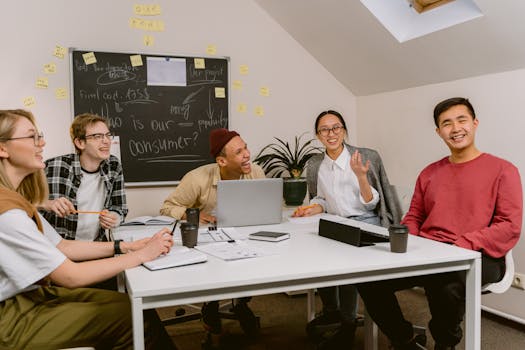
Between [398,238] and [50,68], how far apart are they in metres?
2.80

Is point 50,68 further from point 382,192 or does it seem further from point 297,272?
point 297,272

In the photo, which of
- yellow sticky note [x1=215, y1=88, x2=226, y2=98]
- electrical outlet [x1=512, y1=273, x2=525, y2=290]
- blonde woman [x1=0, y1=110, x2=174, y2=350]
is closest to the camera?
blonde woman [x1=0, y1=110, x2=174, y2=350]

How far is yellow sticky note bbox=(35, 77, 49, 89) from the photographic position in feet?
10.7

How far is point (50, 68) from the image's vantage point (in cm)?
330

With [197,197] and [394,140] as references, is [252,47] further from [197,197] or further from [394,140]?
[197,197]

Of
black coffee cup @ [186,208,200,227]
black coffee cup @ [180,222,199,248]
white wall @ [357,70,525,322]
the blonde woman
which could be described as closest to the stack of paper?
black coffee cup @ [180,222,199,248]

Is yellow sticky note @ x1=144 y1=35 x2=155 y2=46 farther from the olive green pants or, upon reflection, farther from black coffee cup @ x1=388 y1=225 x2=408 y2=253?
black coffee cup @ x1=388 y1=225 x2=408 y2=253

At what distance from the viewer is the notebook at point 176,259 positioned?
4.91ft

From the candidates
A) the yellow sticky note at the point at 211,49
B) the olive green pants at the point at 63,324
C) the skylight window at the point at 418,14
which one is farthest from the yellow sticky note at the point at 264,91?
the olive green pants at the point at 63,324

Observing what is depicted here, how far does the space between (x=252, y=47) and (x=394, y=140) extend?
1410 mm

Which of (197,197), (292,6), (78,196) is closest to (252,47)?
(292,6)

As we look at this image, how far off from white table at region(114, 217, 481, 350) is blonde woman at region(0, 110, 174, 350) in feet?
0.41

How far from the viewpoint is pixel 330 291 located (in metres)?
2.67

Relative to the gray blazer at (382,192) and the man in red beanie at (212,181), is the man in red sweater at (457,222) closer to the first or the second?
the gray blazer at (382,192)
